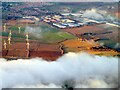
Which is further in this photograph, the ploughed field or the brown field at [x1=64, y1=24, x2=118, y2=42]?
the brown field at [x1=64, y1=24, x2=118, y2=42]

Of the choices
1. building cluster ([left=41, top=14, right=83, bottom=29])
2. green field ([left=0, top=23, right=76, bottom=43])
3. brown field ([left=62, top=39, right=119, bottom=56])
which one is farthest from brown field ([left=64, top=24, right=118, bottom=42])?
brown field ([left=62, top=39, right=119, bottom=56])

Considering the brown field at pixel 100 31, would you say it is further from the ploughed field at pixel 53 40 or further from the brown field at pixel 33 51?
the brown field at pixel 33 51

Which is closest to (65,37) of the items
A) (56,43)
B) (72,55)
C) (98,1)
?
(56,43)

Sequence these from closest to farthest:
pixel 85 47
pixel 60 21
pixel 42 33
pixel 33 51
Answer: pixel 33 51
pixel 85 47
pixel 42 33
pixel 60 21

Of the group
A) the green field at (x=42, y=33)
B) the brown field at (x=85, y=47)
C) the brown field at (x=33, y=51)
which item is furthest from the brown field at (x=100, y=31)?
the brown field at (x=33, y=51)

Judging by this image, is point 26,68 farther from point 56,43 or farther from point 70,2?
point 70,2

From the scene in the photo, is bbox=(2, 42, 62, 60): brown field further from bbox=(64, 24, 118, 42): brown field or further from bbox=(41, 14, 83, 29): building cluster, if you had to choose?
bbox=(41, 14, 83, 29): building cluster

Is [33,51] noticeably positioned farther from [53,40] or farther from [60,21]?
[60,21]

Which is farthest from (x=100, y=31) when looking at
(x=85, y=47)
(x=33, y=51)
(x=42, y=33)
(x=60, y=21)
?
Result: (x=33, y=51)
